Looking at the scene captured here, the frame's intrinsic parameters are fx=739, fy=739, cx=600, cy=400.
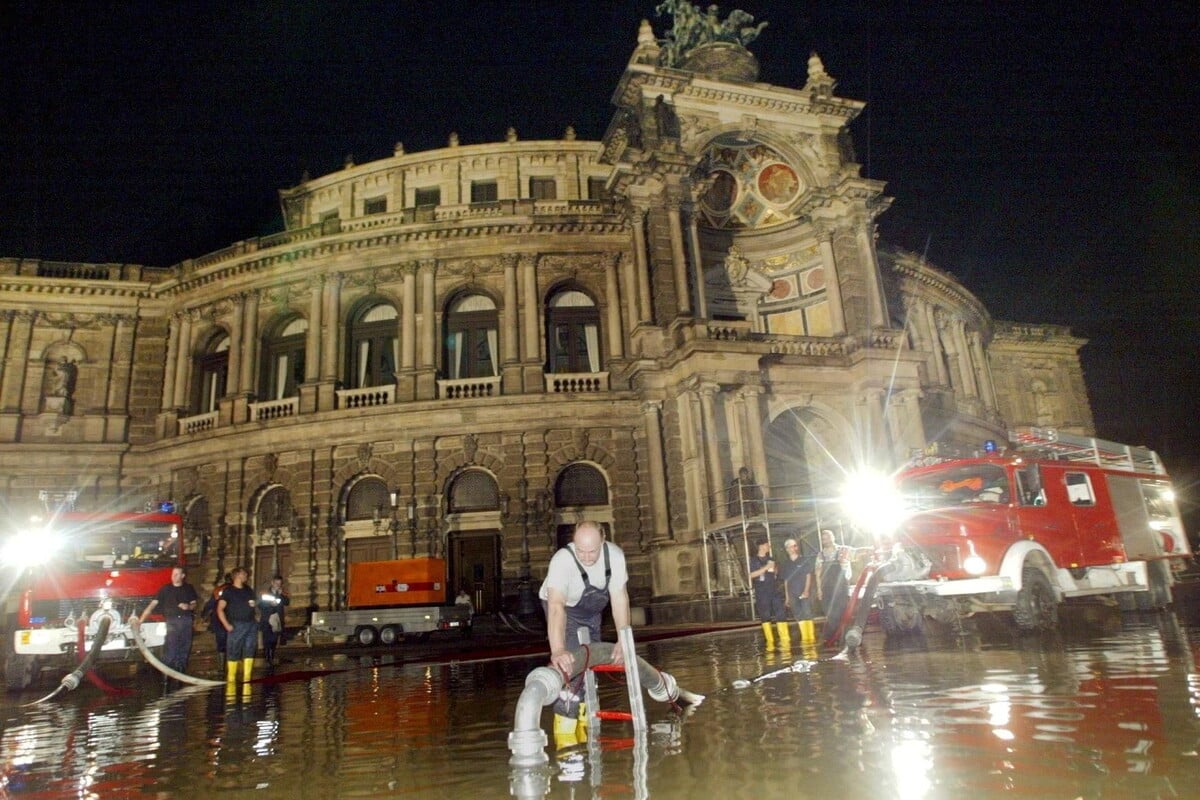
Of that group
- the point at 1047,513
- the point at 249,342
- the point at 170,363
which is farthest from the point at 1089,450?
→ the point at 170,363

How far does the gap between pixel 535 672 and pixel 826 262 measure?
2435cm

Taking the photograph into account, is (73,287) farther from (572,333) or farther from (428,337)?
(572,333)

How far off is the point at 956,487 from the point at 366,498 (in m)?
19.4

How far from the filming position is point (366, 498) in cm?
2508

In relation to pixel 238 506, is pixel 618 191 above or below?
above

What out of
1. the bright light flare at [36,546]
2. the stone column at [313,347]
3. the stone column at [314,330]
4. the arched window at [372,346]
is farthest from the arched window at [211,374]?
the bright light flare at [36,546]

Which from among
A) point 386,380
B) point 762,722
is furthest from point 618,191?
point 762,722

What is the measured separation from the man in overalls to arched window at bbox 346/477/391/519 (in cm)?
2129

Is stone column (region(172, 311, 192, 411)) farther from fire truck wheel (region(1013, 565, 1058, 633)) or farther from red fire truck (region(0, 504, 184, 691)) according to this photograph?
fire truck wheel (region(1013, 565, 1058, 633))

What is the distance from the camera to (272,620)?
14.6 metres

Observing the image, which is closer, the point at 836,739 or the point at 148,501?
the point at 836,739

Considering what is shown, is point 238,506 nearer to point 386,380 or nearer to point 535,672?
point 386,380

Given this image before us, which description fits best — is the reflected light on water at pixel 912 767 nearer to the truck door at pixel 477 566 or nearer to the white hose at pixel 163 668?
the white hose at pixel 163 668

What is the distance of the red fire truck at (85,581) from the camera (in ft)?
41.3
